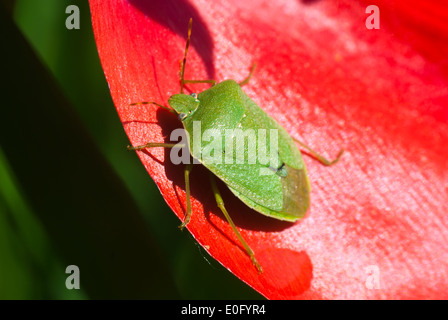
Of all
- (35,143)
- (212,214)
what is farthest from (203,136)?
(35,143)

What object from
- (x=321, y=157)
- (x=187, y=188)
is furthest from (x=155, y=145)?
(x=321, y=157)

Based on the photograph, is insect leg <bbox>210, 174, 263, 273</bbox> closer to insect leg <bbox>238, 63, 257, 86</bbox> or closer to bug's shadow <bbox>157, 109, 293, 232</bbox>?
bug's shadow <bbox>157, 109, 293, 232</bbox>

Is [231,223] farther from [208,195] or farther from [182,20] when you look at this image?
[182,20]

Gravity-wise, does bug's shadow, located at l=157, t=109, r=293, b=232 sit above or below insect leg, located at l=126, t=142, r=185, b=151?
below

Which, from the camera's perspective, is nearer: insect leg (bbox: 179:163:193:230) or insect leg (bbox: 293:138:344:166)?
insect leg (bbox: 179:163:193:230)

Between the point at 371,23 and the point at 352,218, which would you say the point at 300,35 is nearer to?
the point at 371,23

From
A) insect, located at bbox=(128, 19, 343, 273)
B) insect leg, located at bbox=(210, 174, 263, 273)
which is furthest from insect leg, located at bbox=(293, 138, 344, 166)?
insect leg, located at bbox=(210, 174, 263, 273)

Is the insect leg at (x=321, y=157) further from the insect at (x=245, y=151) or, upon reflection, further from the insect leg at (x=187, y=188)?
the insect leg at (x=187, y=188)
